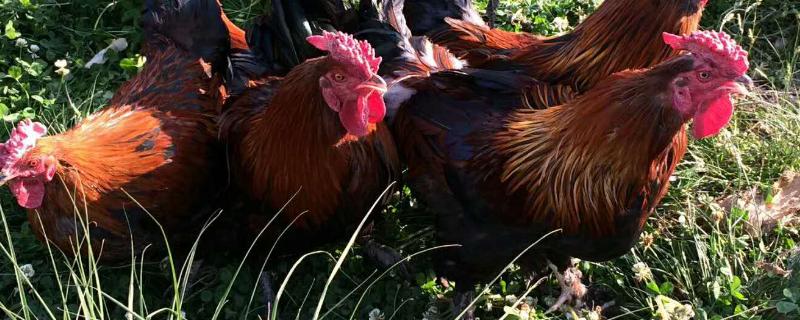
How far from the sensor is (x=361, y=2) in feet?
13.4

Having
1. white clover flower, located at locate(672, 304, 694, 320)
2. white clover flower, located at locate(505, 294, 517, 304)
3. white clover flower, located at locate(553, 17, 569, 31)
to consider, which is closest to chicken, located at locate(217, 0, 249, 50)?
white clover flower, located at locate(505, 294, 517, 304)

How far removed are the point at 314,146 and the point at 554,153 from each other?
100cm

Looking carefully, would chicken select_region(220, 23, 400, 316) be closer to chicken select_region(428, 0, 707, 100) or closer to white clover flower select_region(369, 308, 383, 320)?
white clover flower select_region(369, 308, 383, 320)

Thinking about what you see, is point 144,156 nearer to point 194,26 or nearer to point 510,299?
point 194,26

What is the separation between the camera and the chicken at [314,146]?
3.16 m

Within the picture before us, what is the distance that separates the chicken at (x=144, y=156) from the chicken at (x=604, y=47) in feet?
4.52

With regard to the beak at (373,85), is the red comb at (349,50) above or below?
above

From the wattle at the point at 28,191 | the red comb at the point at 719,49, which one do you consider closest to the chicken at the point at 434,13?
the red comb at the point at 719,49

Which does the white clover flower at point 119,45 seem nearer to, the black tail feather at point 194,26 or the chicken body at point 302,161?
the black tail feather at point 194,26

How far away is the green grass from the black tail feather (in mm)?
946

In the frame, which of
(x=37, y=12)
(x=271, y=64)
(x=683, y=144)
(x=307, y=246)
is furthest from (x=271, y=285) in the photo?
(x=37, y=12)

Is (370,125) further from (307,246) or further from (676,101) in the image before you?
(676,101)

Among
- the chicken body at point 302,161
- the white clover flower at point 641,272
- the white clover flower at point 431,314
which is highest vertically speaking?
the chicken body at point 302,161

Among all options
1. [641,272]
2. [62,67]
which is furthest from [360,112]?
[62,67]
